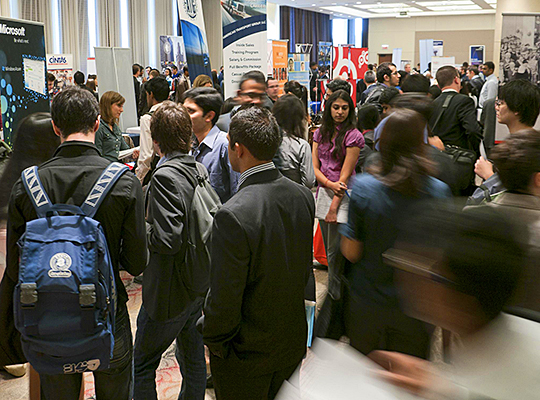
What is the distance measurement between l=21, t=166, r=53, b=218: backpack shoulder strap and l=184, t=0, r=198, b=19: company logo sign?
9.46 feet

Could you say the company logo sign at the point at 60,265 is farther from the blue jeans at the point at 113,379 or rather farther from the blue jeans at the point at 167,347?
the blue jeans at the point at 167,347

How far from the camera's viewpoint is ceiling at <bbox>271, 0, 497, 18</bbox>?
21953 millimetres

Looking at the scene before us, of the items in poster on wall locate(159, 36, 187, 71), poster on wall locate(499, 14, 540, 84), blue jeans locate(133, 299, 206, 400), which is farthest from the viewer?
poster on wall locate(159, 36, 187, 71)

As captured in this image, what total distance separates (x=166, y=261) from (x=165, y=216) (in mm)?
197

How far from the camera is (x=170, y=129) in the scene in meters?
2.39

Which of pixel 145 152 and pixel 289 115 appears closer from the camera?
pixel 289 115

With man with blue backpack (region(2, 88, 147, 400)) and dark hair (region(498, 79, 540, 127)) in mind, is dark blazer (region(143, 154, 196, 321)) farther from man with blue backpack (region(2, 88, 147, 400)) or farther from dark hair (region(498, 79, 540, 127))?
dark hair (region(498, 79, 540, 127))

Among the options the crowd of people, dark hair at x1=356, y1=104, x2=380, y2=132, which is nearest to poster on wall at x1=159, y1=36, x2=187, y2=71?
dark hair at x1=356, y1=104, x2=380, y2=132

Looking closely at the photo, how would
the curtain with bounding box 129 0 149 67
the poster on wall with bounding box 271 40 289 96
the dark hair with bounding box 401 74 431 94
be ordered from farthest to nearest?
the curtain with bounding box 129 0 149 67 → the poster on wall with bounding box 271 40 289 96 → the dark hair with bounding box 401 74 431 94

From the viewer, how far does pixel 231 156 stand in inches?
80.3

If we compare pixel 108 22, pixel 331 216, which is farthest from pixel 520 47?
pixel 108 22

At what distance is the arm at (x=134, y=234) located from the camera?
A: 1.94 m

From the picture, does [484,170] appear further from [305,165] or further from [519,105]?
[305,165]

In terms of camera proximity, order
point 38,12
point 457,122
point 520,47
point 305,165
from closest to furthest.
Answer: point 305,165 < point 457,122 < point 520,47 < point 38,12
